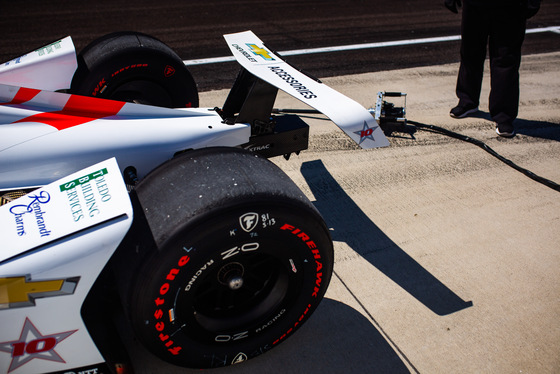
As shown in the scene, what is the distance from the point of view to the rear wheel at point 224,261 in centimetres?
203

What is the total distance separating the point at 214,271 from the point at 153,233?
15.9 inches

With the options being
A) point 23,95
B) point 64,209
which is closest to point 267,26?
point 23,95

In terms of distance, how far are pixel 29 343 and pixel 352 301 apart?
5.62ft

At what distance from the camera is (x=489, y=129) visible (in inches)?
206

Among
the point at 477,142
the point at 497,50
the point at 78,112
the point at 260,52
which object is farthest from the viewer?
the point at 497,50

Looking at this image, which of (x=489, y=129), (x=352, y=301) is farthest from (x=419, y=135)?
(x=352, y=301)

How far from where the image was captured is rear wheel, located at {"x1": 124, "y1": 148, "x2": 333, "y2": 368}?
6.66 feet

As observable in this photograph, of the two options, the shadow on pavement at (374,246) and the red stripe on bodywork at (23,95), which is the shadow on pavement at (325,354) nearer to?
the shadow on pavement at (374,246)

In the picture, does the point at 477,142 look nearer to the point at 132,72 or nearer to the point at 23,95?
the point at 132,72

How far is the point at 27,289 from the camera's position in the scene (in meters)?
1.91

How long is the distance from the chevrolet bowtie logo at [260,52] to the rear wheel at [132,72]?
2.26ft

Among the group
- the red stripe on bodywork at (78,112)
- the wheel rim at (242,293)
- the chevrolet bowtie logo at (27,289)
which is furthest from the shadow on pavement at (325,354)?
the red stripe on bodywork at (78,112)

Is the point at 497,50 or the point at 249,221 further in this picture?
the point at 497,50

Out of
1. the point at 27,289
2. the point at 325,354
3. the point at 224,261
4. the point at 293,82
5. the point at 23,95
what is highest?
the point at 23,95
